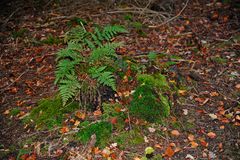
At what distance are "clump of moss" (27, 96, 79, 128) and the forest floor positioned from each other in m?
0.13

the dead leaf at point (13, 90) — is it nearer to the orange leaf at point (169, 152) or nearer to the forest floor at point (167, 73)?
the forest floor at point (167, 73)

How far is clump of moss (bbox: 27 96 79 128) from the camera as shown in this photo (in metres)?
4.06

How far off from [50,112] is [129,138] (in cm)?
115

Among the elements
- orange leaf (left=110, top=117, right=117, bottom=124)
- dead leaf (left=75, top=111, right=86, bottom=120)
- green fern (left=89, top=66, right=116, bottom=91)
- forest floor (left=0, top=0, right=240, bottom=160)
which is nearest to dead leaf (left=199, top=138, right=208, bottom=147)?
forest floor (left=0, top=0, right=240, bottom=160)

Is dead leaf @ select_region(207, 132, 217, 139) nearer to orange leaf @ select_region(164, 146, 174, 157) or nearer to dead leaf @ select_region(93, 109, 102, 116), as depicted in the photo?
orange leaf @ select_region(164, 146, 174, 157)

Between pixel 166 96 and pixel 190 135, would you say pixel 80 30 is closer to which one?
pixel 166 96

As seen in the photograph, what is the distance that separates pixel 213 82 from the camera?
4629 mm

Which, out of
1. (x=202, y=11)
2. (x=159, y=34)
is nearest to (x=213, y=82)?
(x=159, y=34)

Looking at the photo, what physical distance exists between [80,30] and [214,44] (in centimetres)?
236

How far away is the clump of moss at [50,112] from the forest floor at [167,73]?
0.13 metres

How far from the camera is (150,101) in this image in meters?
4.04

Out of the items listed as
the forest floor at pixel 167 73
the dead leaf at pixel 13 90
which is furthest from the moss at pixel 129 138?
the dead leaf at pixel 13 90

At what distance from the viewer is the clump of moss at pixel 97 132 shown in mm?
3774

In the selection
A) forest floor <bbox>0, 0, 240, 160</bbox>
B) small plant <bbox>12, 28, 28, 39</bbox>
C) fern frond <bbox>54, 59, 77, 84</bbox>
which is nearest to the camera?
forest floor <bbox>0, 0, 240, 160</bbox>
